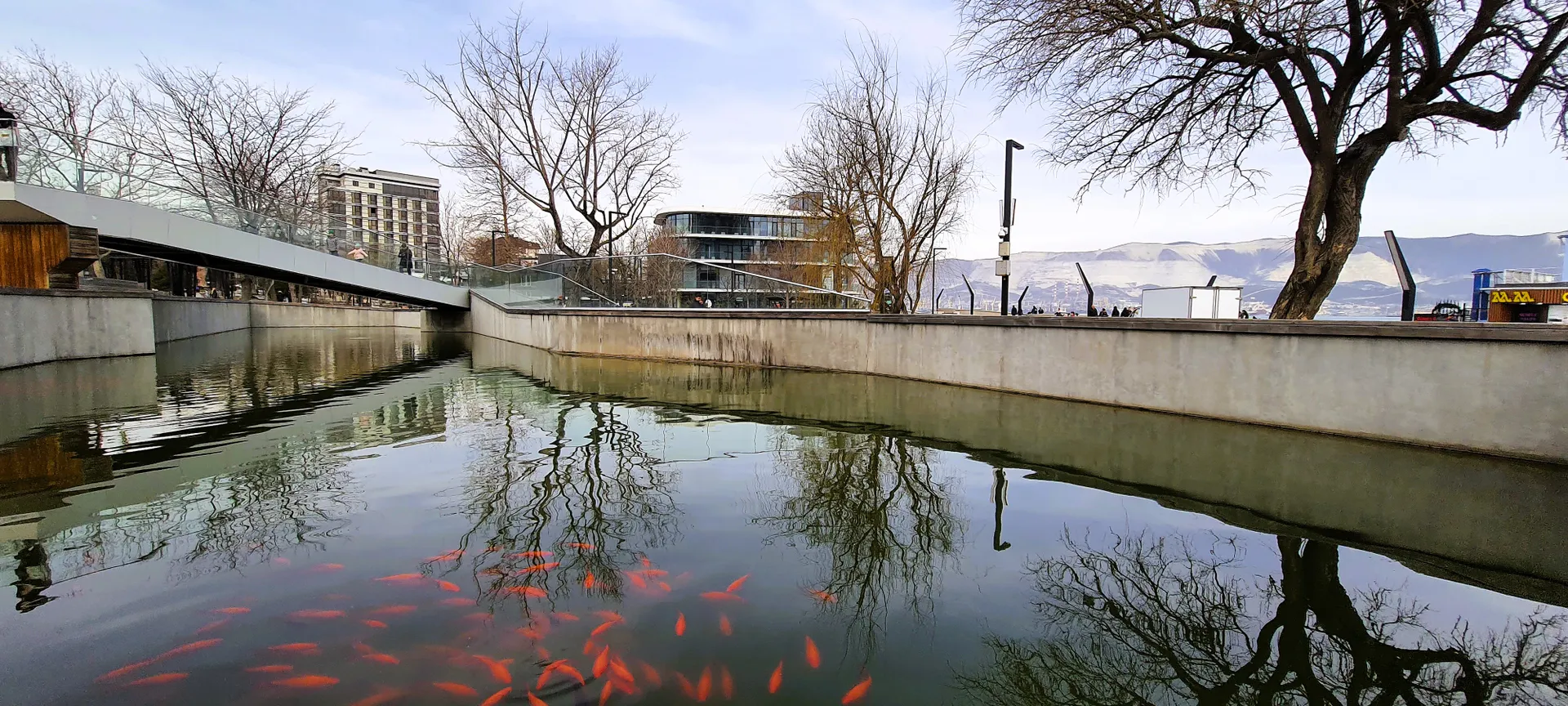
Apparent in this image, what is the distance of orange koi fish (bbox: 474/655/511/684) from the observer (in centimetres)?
322

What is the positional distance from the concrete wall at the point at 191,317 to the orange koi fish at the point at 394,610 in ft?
74.8

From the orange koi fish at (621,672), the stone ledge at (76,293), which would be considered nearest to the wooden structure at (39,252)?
the stone ledge at (76,293)

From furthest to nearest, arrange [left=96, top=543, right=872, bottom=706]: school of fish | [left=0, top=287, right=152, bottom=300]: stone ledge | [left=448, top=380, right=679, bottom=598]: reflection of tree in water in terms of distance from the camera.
Answer: 1. [left=0, top=287, right=152, bottom=300]: stone ledge
2. [left=448, top=380, right=679, bottom=598]: reflection of tree in water
3. [left=96, top=543, right=872, bottom=706]: school of fish

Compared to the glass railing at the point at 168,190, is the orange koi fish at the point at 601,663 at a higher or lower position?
lower

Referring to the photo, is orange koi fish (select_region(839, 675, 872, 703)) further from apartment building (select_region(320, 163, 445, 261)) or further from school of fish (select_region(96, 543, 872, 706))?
apartment building (select_region(320, 163, 445, 261))

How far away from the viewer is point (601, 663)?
3375mm

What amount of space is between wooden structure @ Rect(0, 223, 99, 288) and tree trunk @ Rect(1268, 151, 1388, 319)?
24284 mm

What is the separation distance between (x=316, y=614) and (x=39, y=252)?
19.0 metres

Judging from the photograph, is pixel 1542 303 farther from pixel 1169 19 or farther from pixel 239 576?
pixel 239 576

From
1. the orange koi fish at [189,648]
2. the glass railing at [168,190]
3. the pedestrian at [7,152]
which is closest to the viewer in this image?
the orange koi fish at [189,648]

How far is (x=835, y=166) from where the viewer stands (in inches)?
932

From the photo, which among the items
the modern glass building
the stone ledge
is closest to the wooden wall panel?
the stone ledge

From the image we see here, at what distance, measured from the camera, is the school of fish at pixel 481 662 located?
3115 millimetres

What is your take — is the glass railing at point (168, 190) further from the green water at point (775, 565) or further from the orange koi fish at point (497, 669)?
the orange koi fish at point (497, 669)
